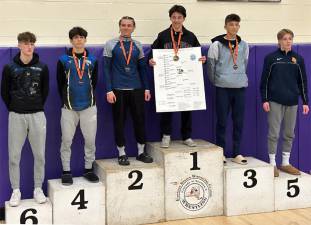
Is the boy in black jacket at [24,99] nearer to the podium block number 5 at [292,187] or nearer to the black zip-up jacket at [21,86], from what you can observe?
the black zip-up jacket at [21,86]

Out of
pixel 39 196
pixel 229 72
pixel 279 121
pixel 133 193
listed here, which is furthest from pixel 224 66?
pixel 39 196

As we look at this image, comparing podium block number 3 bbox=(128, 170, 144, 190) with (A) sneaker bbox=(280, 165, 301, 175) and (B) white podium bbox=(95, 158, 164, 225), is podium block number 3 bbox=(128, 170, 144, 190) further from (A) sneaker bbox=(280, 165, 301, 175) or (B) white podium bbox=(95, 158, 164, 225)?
(A) sneaker bbox=(280, 165, 301, 175)

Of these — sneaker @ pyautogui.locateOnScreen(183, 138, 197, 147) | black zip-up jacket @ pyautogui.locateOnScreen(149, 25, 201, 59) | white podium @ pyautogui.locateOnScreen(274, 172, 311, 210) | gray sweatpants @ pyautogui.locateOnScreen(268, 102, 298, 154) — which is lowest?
white podium @ pyautogui.locateOnScreen(274, 172, 311, 210)

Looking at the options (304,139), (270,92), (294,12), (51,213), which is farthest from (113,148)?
(294,12)

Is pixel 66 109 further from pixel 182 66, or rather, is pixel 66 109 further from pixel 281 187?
pixel 281 187

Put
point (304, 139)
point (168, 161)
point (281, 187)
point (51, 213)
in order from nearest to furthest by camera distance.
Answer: point (51, 213) → point (168, 161) → point (281, 187) → point (304, 139)

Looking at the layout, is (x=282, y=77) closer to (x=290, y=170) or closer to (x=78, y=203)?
(x=290, y=170)

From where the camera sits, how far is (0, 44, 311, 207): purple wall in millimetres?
4375

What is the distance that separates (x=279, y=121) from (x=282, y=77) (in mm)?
463

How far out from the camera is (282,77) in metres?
4.67

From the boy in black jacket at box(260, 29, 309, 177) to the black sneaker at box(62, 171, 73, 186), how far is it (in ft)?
6.87

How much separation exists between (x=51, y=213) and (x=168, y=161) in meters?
1.18

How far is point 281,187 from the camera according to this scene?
4680 millimetres

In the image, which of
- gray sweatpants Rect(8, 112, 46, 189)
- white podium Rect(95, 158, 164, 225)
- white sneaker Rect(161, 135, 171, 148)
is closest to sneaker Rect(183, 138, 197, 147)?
white sneaker Rect(161, 135, 171, 148)
